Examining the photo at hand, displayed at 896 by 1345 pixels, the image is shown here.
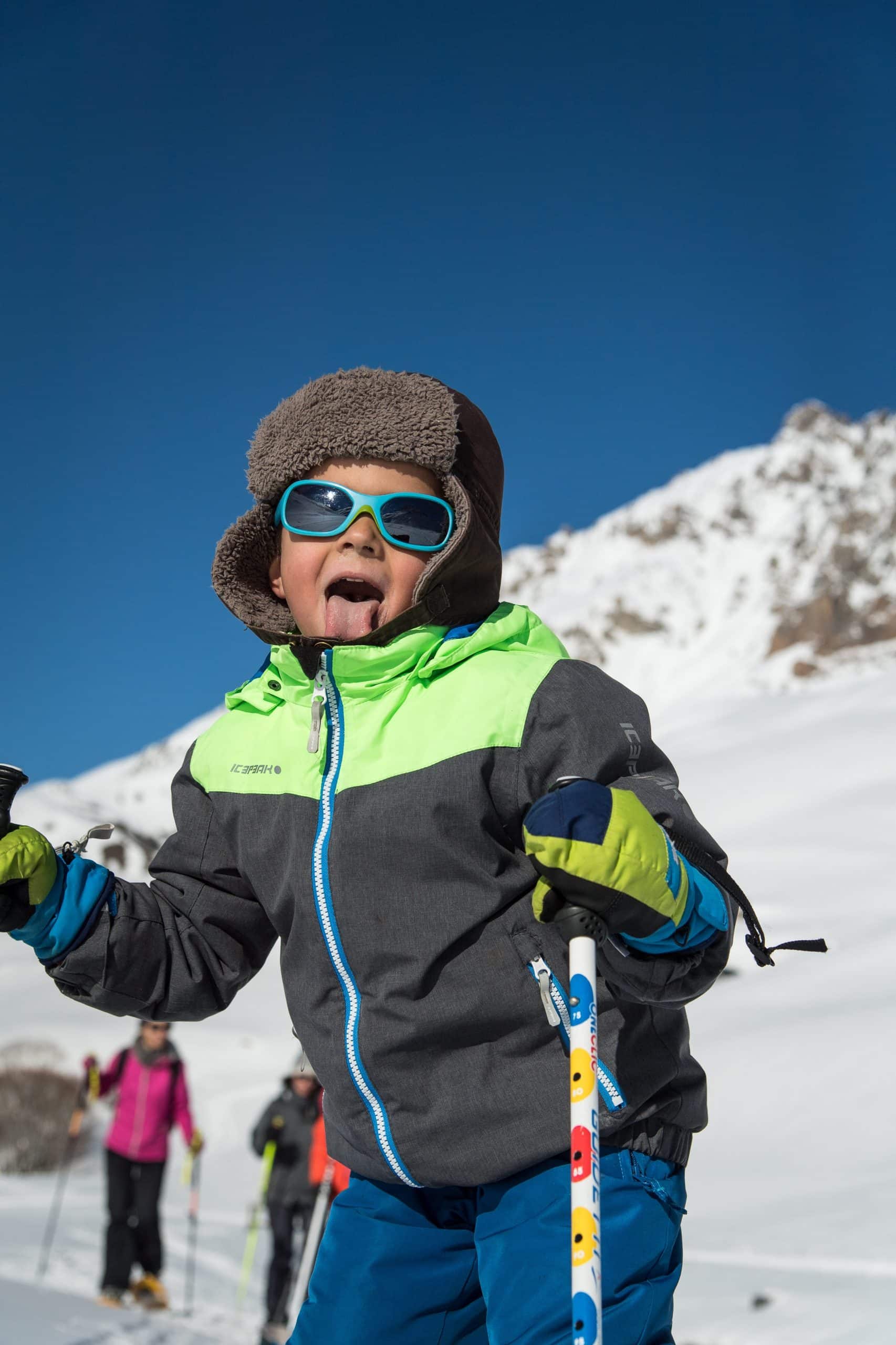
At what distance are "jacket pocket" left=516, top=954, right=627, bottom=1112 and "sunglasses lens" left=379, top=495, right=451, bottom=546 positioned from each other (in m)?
0.82

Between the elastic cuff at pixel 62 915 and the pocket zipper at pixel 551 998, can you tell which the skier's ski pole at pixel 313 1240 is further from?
the pocket zipper at pixel 551 998

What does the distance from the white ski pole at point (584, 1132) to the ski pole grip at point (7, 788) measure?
96 centimetres

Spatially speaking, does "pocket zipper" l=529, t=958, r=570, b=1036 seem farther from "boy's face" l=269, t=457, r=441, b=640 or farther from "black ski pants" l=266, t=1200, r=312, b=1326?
"black ski pants" l=266, t=1200, r=312, b=1326

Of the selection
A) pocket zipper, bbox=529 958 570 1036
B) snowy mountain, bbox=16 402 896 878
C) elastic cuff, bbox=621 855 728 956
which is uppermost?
snowy mountain, bbox=16 402 896 878

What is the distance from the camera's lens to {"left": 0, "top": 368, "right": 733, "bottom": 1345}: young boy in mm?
1789

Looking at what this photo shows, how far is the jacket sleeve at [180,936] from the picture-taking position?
2.14 metres

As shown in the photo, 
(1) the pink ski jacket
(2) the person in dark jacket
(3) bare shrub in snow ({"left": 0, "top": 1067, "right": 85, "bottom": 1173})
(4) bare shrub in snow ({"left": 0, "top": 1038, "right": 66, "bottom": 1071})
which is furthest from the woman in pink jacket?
(4) bare shrub in snow ({"left": 0, "top": 1038, "right": 66, "bottom": 1071})

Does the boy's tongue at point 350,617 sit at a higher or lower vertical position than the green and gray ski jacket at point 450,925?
higher

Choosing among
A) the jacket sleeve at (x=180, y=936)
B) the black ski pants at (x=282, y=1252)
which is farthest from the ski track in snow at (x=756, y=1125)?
the jacket sleeve at (x=180, y=936)

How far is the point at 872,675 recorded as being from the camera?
45938 millimetres

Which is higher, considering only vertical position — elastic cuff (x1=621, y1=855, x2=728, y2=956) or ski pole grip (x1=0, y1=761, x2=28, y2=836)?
ski pole grip (x1=0, y1=761, x2=28, y2=836)

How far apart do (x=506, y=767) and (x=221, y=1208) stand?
13043 mm

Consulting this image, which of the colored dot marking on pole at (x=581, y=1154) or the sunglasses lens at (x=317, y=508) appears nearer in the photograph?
the colored dot marking on pole at (x=581, y=1154)

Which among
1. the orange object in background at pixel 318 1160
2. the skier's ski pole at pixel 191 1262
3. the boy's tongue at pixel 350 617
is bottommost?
the skier's ski pole at pixel 191 1262
